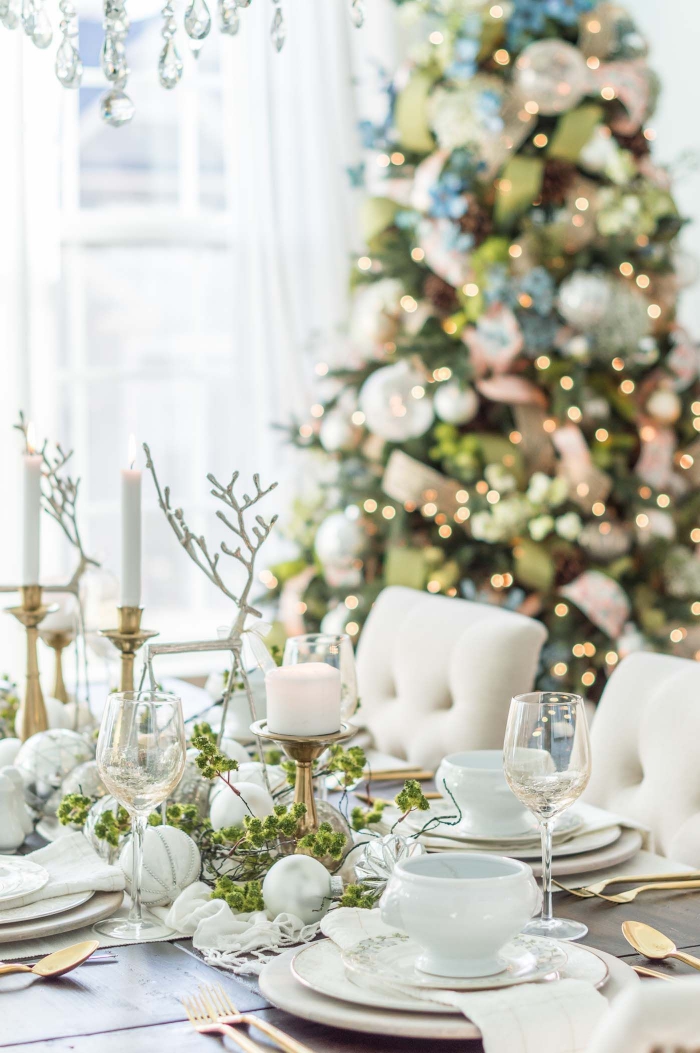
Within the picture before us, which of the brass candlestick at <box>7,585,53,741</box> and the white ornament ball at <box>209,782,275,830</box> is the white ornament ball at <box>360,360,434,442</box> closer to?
the brass candlestick at <box>7,585,53,741</box>

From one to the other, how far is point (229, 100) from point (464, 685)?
9.33 feet

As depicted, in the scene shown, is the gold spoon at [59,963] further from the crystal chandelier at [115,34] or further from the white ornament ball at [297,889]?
the crystal chandelier at [115,34]

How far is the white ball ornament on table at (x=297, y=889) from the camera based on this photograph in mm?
1147

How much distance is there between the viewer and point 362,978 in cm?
97

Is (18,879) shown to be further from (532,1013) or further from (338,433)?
(338,433)

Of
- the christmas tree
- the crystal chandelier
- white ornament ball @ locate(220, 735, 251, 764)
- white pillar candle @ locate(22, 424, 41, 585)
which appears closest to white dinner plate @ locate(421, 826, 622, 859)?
white ornament ball @ locate(220, 735, 251, 764)

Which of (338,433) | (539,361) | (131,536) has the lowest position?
(131,536)

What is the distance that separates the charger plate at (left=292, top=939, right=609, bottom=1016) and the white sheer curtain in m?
3.08

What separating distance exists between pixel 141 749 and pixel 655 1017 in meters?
0.62

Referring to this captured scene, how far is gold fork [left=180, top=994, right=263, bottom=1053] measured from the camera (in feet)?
3.03

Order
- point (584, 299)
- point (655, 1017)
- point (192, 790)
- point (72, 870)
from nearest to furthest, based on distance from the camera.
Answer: point (655, 1017)
point (72, 870)
point (192, 790)
point (584, 299)

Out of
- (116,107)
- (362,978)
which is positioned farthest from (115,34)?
(362,978)

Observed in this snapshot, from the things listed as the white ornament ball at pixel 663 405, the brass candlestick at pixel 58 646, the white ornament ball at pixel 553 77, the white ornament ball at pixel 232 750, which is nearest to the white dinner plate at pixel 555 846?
the white ornament ball at pixel 232 750

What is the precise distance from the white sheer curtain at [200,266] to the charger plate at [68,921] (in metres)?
2.84
